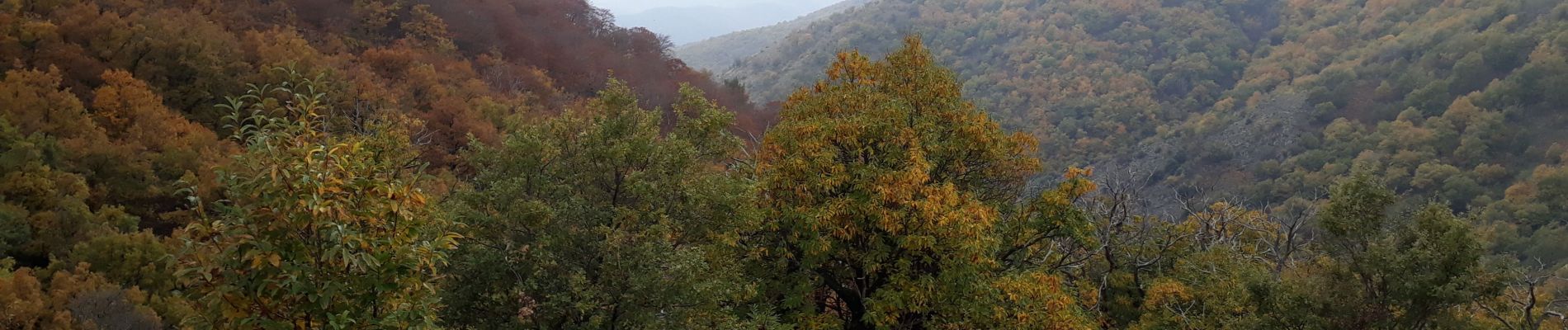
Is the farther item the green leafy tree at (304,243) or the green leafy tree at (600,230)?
the green leafy tree at (600,230)

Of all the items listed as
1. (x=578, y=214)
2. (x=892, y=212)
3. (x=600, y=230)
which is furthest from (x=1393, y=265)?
(x=578, y=214)

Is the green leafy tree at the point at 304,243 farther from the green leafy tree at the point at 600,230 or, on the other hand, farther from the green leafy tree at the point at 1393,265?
the green leafy tree at the point at 1393,265

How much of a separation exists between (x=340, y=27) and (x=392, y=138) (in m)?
32.3

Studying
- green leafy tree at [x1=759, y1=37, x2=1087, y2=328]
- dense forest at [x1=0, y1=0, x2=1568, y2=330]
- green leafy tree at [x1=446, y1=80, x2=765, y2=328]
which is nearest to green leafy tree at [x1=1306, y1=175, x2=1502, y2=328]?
dense forest at [x1=0, y1=0, x2=1568, y2=330]

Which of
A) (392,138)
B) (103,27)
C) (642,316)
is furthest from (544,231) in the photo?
(103,27)

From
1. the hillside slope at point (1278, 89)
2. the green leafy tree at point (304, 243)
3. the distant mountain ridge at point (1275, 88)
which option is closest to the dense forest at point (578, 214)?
the green leafy tree at point (304, 243)

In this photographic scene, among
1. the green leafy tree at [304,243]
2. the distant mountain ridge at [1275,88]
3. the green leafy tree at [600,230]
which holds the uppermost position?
the green leafy tree at [304,243]

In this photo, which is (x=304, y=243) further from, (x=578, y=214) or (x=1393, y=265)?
(x=1393, y=265)

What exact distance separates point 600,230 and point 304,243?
16.0 feet

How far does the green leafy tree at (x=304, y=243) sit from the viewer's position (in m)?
4.70

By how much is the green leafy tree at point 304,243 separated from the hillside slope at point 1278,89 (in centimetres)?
4292

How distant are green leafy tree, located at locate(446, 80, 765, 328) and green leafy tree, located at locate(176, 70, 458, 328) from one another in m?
3.95

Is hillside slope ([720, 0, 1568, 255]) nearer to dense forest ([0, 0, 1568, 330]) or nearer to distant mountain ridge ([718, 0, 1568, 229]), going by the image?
distant mountain ridge ([718, 0, 1568, 229])

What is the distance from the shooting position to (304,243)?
489 cm
